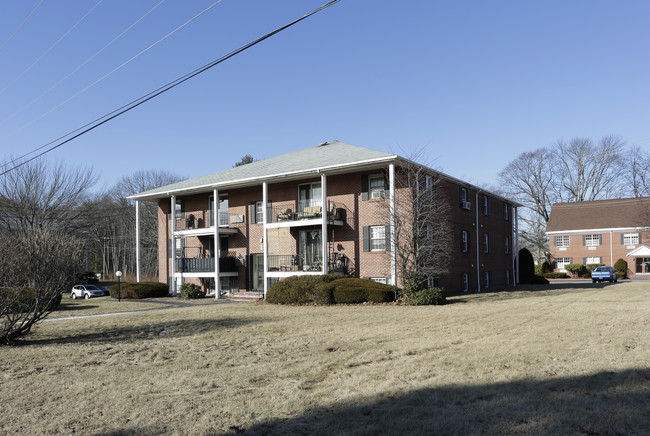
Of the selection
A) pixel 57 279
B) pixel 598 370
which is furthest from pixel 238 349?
pixel 598 370

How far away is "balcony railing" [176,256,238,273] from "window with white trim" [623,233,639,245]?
147 feet

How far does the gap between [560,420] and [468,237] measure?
87.6 ft

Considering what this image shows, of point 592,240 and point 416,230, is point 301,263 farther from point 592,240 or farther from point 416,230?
point 592,240

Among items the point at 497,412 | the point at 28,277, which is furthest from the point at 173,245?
the point at 497,412

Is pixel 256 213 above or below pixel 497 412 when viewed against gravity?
above

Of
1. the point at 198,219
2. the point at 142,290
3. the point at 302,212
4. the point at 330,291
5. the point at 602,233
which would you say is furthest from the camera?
the point at 602,233

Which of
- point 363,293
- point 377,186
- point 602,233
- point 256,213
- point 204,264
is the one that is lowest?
point 363,293

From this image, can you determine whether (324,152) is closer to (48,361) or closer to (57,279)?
(57,279)

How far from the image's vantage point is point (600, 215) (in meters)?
57.8

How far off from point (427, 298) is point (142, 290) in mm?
17461

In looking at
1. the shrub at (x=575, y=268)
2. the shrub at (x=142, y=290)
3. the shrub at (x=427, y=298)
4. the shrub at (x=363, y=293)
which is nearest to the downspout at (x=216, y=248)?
the shrub at (x=142, y=290)

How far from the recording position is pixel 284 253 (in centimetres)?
2862

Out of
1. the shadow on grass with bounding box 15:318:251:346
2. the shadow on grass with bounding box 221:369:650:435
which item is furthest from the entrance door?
the shadow on grass with bounding box 221:369:650:435

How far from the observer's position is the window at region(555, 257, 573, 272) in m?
58.4
